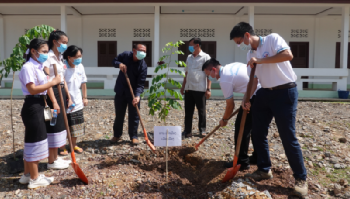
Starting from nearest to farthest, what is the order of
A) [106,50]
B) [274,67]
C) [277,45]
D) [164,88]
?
[277,45], [274,67], [164,88], [106,50]

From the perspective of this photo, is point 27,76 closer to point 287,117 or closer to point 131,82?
point 131,82

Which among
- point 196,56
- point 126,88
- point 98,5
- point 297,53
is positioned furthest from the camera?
point 297,53

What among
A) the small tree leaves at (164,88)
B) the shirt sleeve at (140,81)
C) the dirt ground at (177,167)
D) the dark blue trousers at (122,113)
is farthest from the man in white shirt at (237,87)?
the dark blue trousers at (122,113)

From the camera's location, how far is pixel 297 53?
11.0 metres

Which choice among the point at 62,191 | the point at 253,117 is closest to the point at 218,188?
the point at 253,117

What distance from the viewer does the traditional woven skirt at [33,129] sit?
2.93 meters

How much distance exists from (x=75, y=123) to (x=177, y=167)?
1.57 metres

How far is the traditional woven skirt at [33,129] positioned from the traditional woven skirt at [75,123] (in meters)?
0.88

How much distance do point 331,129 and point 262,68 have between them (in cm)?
307

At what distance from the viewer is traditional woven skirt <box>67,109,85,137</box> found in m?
3.87

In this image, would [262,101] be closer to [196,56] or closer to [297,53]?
[196,56]

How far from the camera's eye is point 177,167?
3717 mm

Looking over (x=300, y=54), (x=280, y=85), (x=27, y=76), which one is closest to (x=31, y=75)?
(x=27, y=76)

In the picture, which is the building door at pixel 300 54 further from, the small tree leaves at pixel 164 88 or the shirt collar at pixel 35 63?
the shirt collar at pixel 35 63
